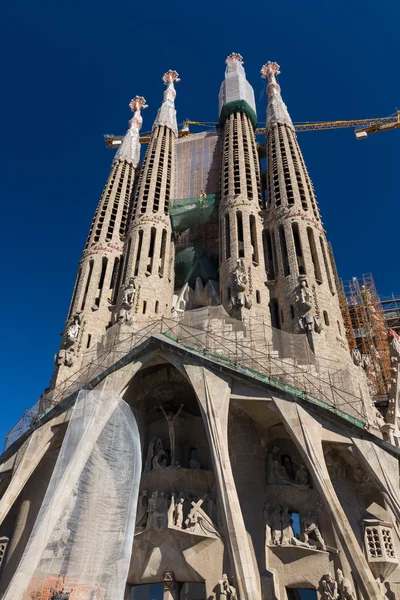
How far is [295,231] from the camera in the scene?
23.4m

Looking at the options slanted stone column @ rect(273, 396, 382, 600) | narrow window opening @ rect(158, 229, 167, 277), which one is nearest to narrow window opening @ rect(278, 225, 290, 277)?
narrow window opening @ rect(158, 229, 167, 277)

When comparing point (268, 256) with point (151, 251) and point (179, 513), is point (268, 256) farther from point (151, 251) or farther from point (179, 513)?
point (179, 513)

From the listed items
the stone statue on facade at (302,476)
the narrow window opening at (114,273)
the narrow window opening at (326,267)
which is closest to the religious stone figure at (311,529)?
the stone statue on facade at (302,476)

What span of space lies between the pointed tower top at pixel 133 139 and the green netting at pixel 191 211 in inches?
308

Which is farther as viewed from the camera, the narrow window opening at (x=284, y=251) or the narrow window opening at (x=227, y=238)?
the narrow window opening at (x=227, y=238)

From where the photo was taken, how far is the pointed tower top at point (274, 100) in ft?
101

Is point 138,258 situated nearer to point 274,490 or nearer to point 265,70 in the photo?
point 274,490

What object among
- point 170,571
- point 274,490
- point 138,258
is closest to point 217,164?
point 138,258

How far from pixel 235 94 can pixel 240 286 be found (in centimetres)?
1924

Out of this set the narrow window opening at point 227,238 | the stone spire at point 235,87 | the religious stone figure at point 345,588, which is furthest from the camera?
the stone spire at point 235,87

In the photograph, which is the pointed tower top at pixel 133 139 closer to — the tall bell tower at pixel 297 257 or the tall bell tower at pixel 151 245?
the tall bell tower at pixel 151 245

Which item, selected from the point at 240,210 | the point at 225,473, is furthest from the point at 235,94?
the point at 225,473

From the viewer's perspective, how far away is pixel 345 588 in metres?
12.4

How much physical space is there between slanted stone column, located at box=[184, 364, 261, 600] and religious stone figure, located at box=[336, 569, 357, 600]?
87.2 inches
